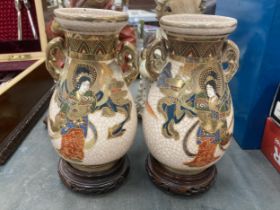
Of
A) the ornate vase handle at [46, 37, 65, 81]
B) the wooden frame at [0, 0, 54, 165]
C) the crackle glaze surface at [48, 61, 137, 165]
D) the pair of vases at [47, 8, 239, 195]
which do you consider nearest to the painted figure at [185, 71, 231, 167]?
the pair of vases at [47, 8, 239, 195]

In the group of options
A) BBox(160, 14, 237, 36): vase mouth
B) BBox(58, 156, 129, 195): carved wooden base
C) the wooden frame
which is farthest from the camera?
the wooden frame

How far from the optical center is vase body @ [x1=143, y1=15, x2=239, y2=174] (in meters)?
0.40

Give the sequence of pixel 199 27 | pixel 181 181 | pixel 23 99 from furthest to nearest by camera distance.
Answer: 1. pixel 23 99
2. pixel 181 181
3. pixel 199 27

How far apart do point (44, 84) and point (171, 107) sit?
1.64ft

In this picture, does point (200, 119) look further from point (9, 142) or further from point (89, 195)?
point (9, 142)

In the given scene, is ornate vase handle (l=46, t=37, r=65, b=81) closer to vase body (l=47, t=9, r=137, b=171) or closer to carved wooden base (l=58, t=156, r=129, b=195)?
vase body (l=47, t=9, r=137, b=171)

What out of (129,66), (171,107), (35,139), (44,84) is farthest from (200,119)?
(44,84)

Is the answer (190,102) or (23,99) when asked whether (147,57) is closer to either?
(190,102)

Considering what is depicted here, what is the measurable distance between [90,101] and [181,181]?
0.66 ft

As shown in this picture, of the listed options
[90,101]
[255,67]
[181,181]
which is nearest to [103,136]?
[90,101]

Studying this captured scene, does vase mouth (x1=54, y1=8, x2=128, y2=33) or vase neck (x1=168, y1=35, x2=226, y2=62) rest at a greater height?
vase mouth (x1=54, y1=8, x2=128, y2=33)

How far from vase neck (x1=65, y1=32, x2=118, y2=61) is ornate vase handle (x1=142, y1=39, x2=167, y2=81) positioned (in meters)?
0.05

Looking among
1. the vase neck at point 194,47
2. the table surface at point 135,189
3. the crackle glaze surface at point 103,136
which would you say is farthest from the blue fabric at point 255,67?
the crackle glaze surface at point 103,136

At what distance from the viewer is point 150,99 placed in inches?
17.2
